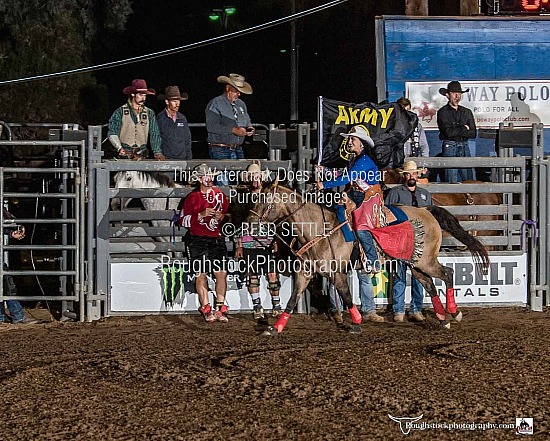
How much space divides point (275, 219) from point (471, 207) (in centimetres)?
305

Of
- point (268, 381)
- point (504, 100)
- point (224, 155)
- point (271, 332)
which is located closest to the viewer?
point (268, 381)

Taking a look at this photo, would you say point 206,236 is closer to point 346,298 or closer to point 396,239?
point 346,298

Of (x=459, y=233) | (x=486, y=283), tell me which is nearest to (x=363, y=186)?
(x=459, y=233)

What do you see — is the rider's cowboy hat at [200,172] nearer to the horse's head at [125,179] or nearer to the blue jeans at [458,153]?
the horse's head at [125,179]

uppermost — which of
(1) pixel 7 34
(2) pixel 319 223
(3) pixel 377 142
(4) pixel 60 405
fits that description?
(1) pixel 7 34

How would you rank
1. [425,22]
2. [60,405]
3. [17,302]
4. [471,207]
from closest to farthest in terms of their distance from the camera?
[60,405] < [17,302] < [471,207] < [425,22]

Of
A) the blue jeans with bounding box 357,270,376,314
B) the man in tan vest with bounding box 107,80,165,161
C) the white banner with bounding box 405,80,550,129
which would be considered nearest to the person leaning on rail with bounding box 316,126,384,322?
the blue jeans with bounding box 357,270,376,314

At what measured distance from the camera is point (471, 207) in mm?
11945

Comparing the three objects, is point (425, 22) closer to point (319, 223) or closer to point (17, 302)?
point (319, 223)

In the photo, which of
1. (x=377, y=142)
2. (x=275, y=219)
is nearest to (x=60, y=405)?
(x=275, y=219)

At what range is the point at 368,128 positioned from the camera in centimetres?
1224

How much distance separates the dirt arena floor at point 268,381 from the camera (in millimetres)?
6090

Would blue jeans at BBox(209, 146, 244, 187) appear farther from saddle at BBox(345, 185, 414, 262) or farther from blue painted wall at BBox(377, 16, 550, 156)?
blue painted wall at BBox(377, 16, 550, 156)

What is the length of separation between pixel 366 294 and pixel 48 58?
1721 cm
